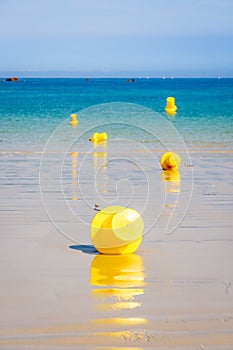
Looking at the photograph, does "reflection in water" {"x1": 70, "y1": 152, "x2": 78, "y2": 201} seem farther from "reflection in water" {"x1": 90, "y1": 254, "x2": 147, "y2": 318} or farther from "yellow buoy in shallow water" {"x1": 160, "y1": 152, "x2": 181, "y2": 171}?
"reflection in water" {"x1": 90, "y1": 254, "x2": 147, "y2": 318}

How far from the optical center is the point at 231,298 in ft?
22.3

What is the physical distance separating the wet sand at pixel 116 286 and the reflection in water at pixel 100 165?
252 centimetres

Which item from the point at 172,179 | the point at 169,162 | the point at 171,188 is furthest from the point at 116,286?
the point at 169,162

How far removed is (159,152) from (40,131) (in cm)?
1067

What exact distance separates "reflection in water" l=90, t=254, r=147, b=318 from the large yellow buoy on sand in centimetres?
11

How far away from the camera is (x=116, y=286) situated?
282 inches

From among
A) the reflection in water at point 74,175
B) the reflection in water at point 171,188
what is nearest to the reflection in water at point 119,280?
the reflection in water at point 171,188

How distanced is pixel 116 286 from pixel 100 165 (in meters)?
10.7

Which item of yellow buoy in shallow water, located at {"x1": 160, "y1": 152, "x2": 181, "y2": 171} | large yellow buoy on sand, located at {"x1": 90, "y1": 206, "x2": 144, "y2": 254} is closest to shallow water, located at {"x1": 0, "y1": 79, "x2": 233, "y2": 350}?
large yellow buoy on sand, located at {"x1": 90, "y1": 206, "x2": 144, "y2": 254}

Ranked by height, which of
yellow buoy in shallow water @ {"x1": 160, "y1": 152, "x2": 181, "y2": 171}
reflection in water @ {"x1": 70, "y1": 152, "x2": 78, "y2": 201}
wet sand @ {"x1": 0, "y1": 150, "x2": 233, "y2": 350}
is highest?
yellow buoy in shallow water @ {"x1": 160, "y1": 152, "x2": 181, "y2": 171}

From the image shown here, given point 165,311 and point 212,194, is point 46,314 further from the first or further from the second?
point 212,194

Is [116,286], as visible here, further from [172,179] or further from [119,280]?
→ [172,179]

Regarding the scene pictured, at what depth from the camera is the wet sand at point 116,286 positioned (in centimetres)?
588

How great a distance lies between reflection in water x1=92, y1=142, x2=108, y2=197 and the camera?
13971mm
